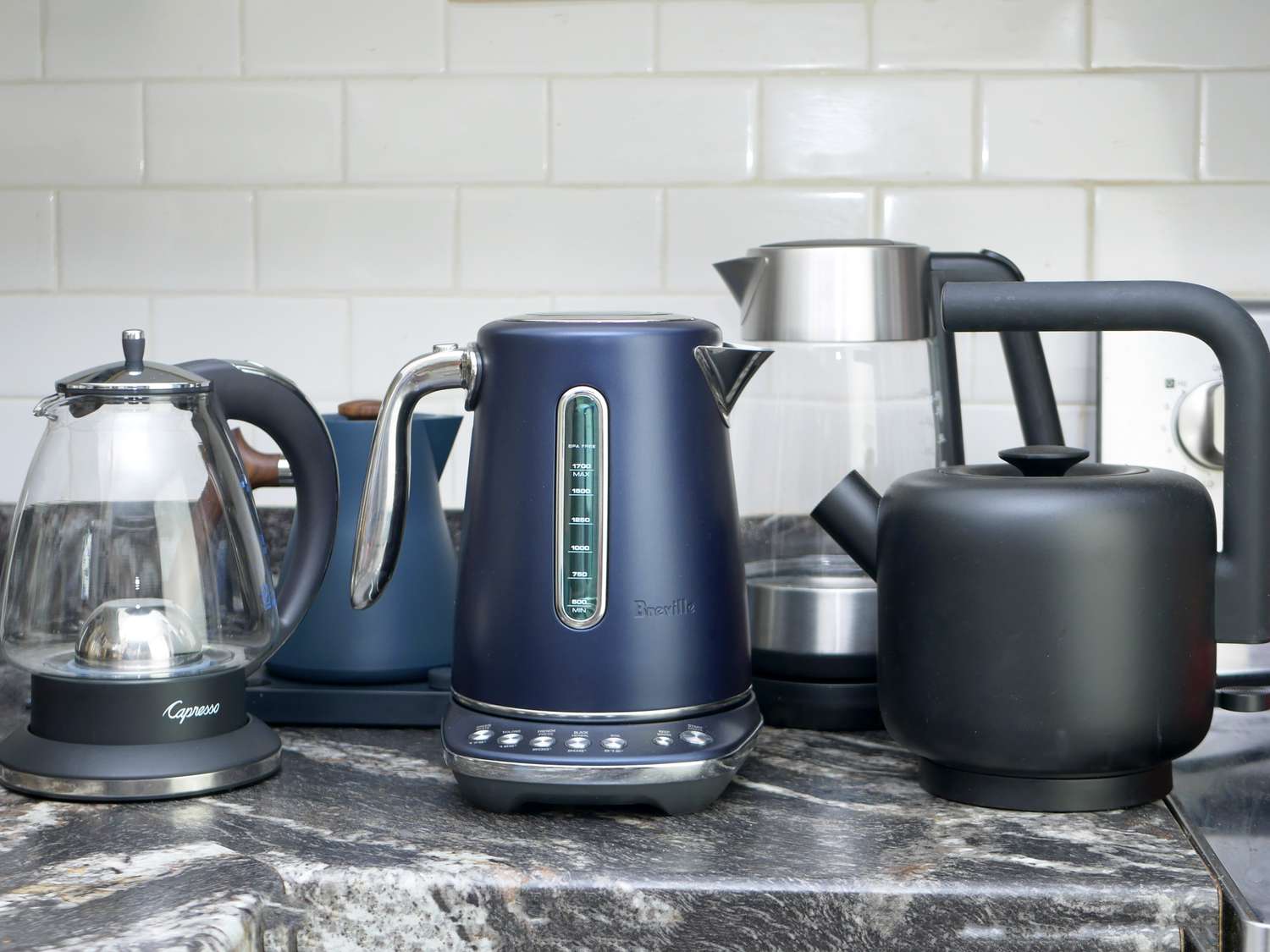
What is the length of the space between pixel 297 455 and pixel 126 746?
21 cm

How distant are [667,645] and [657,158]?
1.84ft

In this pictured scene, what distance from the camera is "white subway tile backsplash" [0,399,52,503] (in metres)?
1.22

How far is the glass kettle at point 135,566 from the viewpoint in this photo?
2.50 feet

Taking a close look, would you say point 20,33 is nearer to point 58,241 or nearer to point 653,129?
point 58,241

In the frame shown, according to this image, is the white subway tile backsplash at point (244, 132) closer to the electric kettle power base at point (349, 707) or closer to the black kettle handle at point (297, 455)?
the black kettle handle at point (297, 455)

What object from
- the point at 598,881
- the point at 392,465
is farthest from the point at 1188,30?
the point at 598,881

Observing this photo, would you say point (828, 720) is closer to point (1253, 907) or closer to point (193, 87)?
point (1253, 907)

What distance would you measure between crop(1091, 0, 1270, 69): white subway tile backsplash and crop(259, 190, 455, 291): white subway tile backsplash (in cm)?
58

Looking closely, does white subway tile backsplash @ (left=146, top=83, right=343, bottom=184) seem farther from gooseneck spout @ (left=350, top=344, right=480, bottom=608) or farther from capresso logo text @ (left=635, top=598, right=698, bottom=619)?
capresso logo text @ (left=635, top=598, right=698, bottom=619)

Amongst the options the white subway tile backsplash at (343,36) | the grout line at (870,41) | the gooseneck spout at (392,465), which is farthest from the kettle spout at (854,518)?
the white subway tile backsplash at (343,36)

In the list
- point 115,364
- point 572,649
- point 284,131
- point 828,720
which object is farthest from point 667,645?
point 284,131

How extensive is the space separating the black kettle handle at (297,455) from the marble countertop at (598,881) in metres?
0.17

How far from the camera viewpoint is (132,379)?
77 centimetres

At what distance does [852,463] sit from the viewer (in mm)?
953
